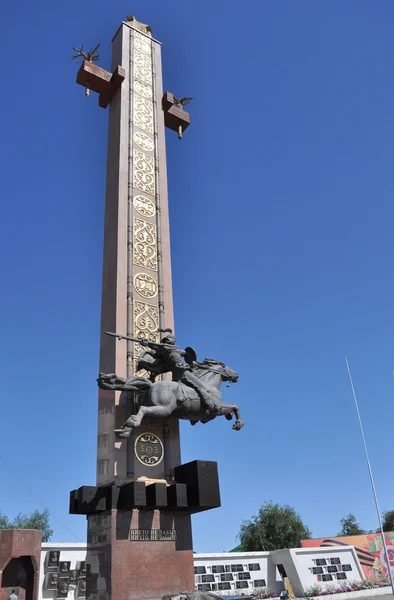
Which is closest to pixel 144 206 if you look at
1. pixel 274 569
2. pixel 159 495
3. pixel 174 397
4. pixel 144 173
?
pixel 144 173

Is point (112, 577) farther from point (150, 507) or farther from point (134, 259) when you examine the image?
point (134, 259)

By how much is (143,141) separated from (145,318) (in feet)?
18.5

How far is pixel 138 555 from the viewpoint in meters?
8.52

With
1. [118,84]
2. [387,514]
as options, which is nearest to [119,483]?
[118,84]

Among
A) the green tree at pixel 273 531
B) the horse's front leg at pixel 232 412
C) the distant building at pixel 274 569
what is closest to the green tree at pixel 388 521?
the green tree at pixel 273 531

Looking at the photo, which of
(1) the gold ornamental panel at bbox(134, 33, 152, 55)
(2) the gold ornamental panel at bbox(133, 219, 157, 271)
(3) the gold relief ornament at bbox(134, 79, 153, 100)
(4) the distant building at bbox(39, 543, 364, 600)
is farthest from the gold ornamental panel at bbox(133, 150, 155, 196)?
(4) the distant building at bbox(39, 543, 364, 600)

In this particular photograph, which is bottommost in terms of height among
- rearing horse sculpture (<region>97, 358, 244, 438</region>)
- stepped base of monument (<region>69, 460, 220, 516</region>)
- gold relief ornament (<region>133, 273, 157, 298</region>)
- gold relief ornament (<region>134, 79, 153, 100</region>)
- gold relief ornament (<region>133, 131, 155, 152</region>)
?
stepped base of monument (<region>69, 460, 220, 516</region>)

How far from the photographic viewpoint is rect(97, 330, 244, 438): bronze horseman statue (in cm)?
955

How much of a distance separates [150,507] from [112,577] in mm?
1230

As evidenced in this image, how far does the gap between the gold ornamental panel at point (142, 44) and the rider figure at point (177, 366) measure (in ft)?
34.2

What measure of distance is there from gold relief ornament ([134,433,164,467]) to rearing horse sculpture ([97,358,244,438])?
65cm

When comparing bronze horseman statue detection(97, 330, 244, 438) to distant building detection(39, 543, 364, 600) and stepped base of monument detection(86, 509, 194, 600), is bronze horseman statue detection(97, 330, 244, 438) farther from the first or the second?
distant building detection(39, 543, 364, 600)

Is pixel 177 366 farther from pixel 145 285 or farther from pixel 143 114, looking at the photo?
pixel 143 114

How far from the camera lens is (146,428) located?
10.0 m
